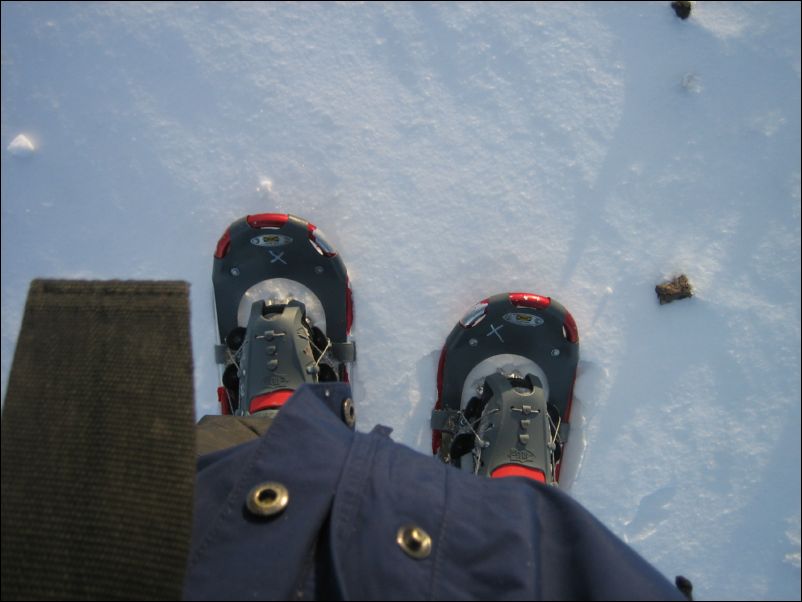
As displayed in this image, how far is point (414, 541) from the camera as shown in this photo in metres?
0.69

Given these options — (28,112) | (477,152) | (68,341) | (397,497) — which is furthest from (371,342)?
(28,112)

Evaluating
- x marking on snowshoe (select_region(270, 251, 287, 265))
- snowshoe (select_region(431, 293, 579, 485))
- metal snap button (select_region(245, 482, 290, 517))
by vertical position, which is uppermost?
metal snap button (select_region(245, 482, 290, 517))

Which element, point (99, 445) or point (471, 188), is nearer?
point (99, 445)

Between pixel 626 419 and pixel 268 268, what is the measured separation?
3.31 ft

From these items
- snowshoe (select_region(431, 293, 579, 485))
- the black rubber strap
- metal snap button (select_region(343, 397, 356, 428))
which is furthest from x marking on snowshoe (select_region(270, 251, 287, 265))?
the black rubber strap

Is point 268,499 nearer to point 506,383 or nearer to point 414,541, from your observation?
point 414,541

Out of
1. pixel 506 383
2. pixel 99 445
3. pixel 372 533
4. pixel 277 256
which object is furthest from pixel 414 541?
pixel 277 256

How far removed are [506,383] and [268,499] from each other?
34.2 inches

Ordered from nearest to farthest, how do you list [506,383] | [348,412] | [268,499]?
[268,499]
[348,412]
[506,383]

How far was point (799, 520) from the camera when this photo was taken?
1.53 metres

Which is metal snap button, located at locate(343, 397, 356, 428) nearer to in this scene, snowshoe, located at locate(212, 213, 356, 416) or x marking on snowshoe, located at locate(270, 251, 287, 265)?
snowshoe, located at locate(212, 213, 356, 416)

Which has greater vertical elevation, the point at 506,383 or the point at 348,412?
the point at 348,412

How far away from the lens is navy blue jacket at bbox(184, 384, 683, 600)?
2.11 feet

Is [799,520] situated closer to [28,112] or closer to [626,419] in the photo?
[626,419]
